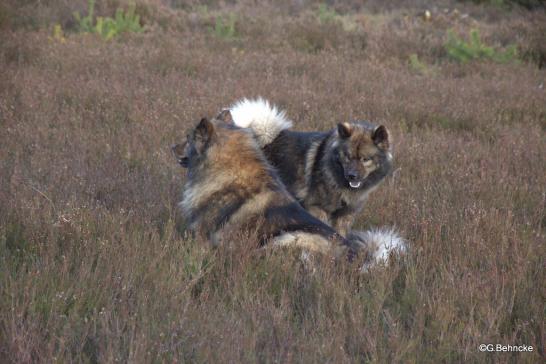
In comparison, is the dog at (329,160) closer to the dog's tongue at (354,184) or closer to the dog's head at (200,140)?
the dog's tongue at (354,184)

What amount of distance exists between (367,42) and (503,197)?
8.83 meters

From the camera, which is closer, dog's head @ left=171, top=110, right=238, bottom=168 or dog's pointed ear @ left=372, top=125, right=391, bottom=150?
dog's head @ left=171, top=110, right=238, bottom=168

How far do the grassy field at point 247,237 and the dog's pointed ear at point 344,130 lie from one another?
0.78m

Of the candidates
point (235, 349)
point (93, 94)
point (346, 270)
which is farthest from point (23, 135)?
point (235, 349)

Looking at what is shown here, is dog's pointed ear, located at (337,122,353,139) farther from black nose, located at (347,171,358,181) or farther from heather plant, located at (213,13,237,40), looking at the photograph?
heather plant, located at (213,13,237,40)

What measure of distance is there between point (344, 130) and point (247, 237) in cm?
180

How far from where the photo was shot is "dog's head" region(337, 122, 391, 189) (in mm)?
4809

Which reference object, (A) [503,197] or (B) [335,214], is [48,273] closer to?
(B) [335,214]

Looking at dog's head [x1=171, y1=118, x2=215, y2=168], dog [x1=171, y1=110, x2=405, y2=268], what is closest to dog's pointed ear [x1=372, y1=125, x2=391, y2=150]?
dog [x1=171, y1=110, x2=405, y2=268]

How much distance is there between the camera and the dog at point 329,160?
489 centimetres

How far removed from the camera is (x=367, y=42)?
1342 cm

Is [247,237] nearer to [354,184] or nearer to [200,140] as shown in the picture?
[200,140]

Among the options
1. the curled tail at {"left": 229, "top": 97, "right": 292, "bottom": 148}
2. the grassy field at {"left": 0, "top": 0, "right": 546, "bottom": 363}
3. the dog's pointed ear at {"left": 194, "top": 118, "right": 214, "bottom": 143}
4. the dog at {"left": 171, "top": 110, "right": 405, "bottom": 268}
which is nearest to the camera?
the grassy field at {"left": 0, "top": 0, "right": 546, "bottom": 363}

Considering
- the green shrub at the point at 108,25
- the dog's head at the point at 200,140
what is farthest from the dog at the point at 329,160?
the green shrub at the point at 108,25
